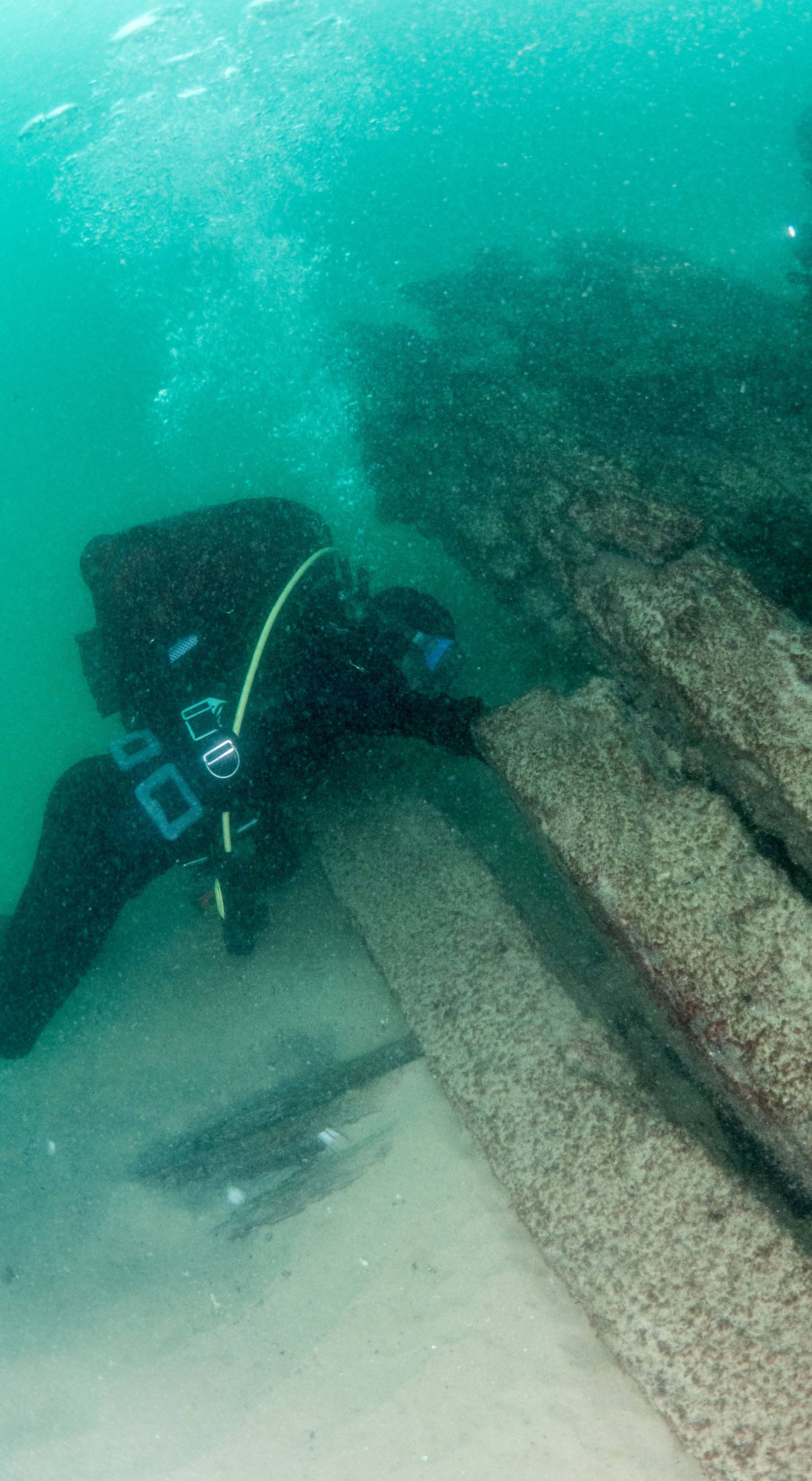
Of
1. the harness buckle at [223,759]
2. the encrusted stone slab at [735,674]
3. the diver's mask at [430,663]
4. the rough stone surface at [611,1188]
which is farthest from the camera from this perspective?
the diver's mask at [430,663]

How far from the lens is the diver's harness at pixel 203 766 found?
305 cm

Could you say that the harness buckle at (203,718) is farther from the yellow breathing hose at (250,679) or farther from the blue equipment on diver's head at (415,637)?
the blue equipment on diver's head at (415,637)

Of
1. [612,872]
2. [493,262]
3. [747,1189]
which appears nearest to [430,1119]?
[747,1189]

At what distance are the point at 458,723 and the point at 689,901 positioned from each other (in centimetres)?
→ 112

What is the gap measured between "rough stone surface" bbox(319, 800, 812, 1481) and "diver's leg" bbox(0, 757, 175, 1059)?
4.12ft

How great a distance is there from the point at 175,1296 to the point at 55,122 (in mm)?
15776

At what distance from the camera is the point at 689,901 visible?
2.12 meters

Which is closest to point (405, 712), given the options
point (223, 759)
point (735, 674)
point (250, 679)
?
point (250, 679)

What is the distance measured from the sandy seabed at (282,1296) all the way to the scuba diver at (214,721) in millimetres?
567

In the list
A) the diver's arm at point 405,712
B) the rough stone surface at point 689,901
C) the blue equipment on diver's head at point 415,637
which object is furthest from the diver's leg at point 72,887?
the rough stone surface at point 689,901

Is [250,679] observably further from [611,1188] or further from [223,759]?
[611,1188]

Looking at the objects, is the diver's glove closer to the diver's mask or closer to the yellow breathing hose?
the diver's mask

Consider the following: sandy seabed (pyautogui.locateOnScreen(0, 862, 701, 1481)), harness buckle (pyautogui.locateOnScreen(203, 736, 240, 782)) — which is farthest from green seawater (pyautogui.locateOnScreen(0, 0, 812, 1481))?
harness buckle (pyautogui.locateOnScreen(203, 736, 240, 782))

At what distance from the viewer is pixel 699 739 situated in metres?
2.40
